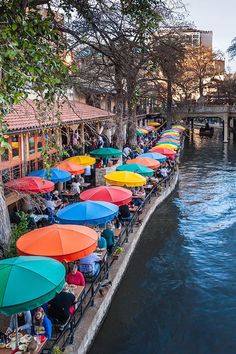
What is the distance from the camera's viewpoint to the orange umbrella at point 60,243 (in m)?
9.20

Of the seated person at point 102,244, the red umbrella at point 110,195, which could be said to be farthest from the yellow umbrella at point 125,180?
the seated person at point 102,244

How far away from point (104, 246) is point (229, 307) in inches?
155

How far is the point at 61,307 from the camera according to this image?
339 inches

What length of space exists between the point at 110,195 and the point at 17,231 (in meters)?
3.28

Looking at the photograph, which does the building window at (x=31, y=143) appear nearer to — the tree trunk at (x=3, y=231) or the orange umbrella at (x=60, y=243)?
the tree trunk at (x=3, y=231)

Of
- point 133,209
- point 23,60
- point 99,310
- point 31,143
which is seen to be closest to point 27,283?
point 99,310

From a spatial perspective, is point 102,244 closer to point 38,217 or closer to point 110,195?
point 110,195

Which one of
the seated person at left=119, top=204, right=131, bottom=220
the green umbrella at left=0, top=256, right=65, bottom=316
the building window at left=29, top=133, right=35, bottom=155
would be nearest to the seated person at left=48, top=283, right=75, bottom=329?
the green umbrella at left=0, top=256, right=65, bottom=316

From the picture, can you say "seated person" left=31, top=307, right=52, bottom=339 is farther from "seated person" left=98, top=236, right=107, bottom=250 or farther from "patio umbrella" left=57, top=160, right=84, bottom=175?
"patio umbrella" left=57, top=160, right=84, bottom=175

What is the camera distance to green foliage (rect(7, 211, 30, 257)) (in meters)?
11.5

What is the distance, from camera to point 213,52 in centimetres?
6631

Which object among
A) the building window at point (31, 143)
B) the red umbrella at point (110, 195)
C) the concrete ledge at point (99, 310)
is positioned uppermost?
the building window at point (31, 143)

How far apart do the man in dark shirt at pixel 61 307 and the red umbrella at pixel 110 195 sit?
5.51 meters

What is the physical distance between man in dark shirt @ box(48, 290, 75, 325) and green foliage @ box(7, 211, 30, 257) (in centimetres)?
309
